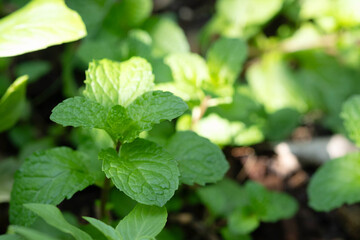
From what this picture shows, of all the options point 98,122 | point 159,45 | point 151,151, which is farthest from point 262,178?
point 98,122

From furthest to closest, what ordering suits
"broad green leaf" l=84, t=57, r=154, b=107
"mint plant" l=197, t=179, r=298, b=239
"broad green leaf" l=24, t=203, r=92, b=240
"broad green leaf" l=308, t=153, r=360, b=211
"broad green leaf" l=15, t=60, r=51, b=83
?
1. "broad green leaf" l=15, t=60, r=51, b=83
2. "mint plant" l=197, t=179, r=298, b=239
3. "broad green leaf" l=308, t=153, r=360, b=211
4. "broad green leaf" l=84, t=57, r=154, b=107
5. "broad green leaf" l=24, t=203, r=92, b=240

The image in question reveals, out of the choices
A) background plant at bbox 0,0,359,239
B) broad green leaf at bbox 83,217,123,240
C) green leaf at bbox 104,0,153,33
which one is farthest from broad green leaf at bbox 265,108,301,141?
broad green leaf at bbox 83,217,123,240

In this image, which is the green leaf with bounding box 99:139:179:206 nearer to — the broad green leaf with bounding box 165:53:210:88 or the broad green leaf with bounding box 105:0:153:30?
the broad green leaf with bounding box 165:53:210:88

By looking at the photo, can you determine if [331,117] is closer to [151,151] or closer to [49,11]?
[151,151]

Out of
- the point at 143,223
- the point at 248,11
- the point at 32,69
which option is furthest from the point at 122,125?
the point at 248,11

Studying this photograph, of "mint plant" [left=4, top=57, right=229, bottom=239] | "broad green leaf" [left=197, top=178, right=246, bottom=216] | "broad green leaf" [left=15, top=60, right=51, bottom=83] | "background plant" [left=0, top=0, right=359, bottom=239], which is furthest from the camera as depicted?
"broad green leaf" [left=15, top=60, right=51, bottom=83]

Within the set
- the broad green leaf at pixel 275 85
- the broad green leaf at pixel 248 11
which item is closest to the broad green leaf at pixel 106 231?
the broad green leaf at pixel 275 85

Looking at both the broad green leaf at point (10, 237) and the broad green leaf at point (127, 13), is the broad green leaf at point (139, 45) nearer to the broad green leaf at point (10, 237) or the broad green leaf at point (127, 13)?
the broad green leaf at point (127, 13)
